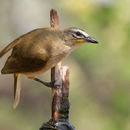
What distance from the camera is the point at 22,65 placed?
4.19 meters

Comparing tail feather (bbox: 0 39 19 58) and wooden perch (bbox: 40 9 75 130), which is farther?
tail feather (bbox: 0 39 19 58)

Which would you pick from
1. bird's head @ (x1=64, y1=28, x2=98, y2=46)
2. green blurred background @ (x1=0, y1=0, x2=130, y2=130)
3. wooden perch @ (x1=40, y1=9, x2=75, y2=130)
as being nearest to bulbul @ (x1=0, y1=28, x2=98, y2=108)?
bird's head @ (x1=64, y1=28, x2=98, y2=46)

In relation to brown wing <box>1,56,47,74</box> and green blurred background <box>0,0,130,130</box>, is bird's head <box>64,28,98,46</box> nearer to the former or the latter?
brown wing <box>1,56,47,74</box>

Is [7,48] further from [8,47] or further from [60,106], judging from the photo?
[60,106]

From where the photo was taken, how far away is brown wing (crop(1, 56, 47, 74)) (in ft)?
13.4

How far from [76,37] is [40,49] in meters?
0.32

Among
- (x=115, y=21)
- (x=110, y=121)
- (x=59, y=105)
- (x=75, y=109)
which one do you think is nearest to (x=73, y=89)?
(x=75, y=109)

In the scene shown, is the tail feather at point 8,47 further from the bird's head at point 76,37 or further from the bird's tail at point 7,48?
the bird's head at point 76,37

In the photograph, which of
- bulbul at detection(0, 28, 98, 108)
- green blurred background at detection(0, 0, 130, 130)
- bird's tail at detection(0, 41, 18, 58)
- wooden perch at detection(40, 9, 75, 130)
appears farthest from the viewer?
green blurred background at detection(0, 0, 130, 130)

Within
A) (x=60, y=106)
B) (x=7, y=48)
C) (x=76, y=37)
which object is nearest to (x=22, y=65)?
(x=76, y=37)

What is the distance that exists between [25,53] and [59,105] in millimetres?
1061

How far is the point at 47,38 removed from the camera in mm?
4051

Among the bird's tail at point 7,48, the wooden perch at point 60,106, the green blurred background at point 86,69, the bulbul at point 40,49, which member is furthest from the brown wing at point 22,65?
the green blurred background at point 86,69

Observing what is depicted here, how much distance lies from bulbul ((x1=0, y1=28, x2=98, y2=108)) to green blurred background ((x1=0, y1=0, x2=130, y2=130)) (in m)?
2.61
